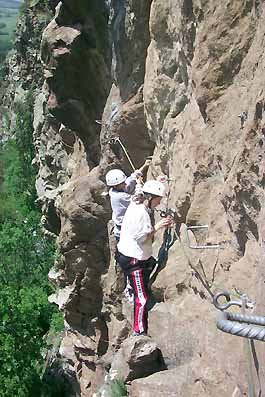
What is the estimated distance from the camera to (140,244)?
8.09 m

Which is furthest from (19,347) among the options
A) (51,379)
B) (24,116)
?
(24,116)

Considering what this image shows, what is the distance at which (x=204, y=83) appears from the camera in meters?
7.28

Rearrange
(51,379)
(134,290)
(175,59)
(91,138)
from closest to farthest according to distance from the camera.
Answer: (134,290) → (175,59) → (91,138) → (51,379)

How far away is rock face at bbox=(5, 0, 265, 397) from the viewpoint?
6055 millimetres

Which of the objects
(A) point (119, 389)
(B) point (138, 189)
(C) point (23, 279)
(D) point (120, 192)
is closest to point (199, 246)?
(A) point (119, 389)

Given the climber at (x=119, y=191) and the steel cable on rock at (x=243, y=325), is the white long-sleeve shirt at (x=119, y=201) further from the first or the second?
the steel cable on rock at (x=243, y=325)

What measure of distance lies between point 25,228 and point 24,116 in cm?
921

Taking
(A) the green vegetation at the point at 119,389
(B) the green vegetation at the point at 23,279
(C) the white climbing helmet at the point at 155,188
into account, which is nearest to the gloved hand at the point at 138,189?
(C) the white climbing helmet at the point at 155,188

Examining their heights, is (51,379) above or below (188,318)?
below

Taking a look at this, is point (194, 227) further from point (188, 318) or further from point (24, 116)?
point (24, 116)

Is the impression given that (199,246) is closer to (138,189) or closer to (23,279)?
(138,189)

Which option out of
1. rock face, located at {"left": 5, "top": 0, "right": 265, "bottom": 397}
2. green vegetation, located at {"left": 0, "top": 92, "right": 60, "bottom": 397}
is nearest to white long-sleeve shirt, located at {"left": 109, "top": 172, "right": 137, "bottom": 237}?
rock face, located at {"left": 5, "top": 0, "right": 265, "bottom": 397}

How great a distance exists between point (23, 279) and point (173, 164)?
16859 mm

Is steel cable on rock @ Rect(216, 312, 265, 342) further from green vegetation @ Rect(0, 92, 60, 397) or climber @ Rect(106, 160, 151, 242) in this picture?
green vegetation @ Rect(0, 92, 60, 397)
